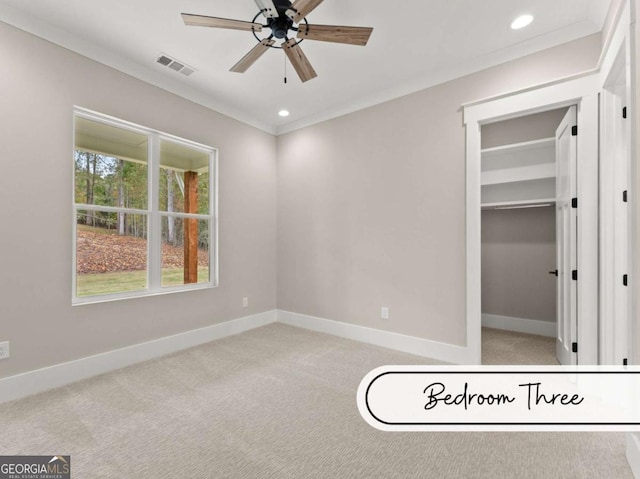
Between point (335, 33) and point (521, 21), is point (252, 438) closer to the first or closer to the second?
point (335, 33)

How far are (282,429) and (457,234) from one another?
91.7 inches

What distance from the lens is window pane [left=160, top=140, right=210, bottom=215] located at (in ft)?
11.2

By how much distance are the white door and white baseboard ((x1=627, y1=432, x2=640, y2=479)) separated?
914 mm

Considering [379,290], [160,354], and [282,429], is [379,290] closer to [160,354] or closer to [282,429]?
[282,429]

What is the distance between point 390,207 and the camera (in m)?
3.47

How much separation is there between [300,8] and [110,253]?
2.74 metres

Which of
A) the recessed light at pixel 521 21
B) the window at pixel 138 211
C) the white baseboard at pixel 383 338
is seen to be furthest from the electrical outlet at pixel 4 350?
the recessed light at pixel 521 21

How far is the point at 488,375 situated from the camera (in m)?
2.67

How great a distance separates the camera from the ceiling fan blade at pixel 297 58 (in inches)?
83.0

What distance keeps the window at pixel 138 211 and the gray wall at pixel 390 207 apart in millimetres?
1220

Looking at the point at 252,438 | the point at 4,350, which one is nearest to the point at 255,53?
the point at 252,438

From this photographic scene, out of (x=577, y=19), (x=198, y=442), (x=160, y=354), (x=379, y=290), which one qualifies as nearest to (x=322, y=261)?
(x=379, y=290)

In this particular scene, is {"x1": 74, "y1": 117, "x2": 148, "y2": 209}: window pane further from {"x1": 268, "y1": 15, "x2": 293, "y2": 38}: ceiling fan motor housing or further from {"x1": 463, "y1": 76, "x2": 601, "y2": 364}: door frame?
{"x1": 463, "y1": 76, "x2": 601, "y2": 364}: door frame

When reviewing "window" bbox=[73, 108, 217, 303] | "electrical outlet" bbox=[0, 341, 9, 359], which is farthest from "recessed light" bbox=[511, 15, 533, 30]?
"electrical outlet" bbox=[0, 341, 9, 359]
